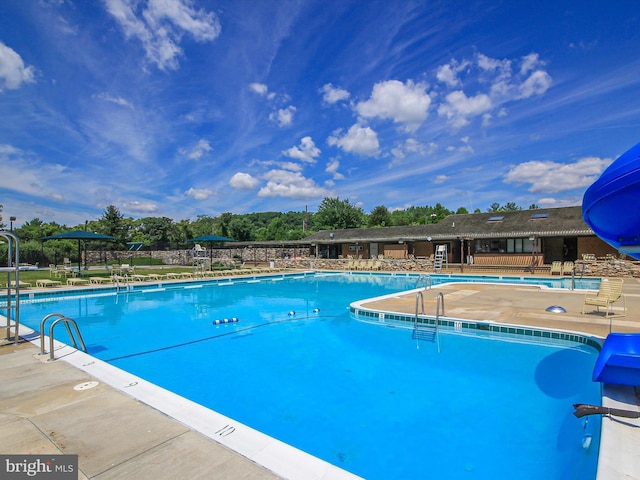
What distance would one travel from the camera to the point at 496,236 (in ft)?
76.6

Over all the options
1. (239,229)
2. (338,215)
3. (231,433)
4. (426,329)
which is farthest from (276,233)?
(231,433)

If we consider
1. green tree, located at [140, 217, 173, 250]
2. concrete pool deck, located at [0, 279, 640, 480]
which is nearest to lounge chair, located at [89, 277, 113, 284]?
concrete pool deck, located at [0, 279, 640, 480]

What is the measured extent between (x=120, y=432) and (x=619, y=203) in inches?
174

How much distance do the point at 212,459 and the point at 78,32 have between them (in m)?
14.5

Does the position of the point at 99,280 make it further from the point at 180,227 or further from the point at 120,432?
the point at 180,227

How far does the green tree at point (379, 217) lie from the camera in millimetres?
52219

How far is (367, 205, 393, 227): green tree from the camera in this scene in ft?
171

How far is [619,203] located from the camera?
2881 mm

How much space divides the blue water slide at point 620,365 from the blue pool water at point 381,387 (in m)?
0.48

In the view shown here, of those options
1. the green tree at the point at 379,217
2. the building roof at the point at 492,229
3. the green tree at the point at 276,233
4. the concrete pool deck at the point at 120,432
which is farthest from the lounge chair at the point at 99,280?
the green tree at the point at 379,217

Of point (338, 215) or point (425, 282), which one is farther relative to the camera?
point (338, 215)

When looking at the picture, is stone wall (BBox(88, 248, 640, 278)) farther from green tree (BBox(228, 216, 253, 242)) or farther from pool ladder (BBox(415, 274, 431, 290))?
green tree (BBox(228, 216, 253, 242))

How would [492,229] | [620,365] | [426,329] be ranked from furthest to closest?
[492,229], [426,329], [620,365]

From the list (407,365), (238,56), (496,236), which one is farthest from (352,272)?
(407,365)
